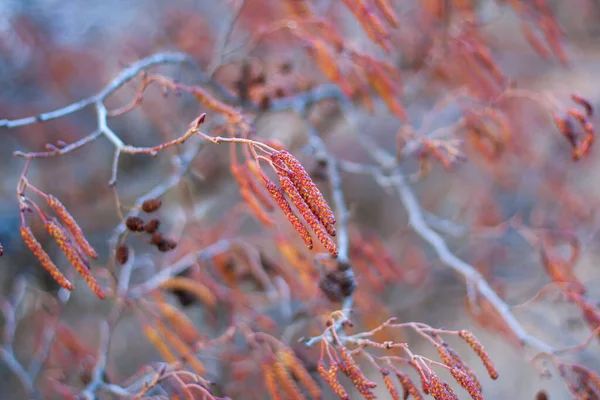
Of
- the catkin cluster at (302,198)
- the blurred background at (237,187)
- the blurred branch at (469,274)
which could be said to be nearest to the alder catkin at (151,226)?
the catkin cluster at (302,198)

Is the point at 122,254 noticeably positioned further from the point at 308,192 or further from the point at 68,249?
the point at 308,192

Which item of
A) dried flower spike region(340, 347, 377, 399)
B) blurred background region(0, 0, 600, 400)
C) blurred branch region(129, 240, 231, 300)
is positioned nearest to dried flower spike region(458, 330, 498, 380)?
dried flower spike region(340, 347, 377, 399)

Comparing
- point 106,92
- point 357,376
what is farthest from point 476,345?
point 106,92

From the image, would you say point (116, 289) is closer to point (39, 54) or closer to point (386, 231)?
point (39, 54)

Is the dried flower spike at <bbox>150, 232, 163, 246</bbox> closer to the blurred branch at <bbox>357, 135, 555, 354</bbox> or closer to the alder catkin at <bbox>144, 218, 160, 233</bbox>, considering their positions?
the alder catkin at <bbox>144, 218, 160, 233</bbox>

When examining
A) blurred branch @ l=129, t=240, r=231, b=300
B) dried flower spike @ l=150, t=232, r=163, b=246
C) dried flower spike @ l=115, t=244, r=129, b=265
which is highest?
dried flower spike @ l=115, t=244, r=129, b=265

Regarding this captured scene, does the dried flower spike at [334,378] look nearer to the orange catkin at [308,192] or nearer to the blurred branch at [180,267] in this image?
the orange catkin at [308,192]
